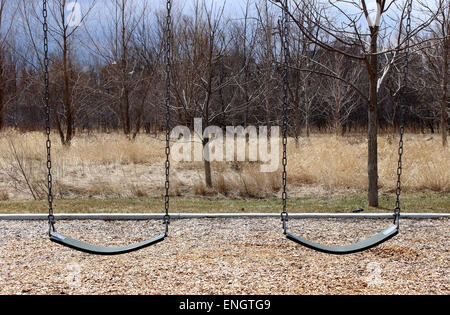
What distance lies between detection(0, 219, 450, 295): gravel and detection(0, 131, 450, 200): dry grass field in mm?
2451

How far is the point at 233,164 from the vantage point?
31.2ft

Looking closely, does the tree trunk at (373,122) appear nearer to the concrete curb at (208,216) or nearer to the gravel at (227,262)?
the concrete curb at (208,216)

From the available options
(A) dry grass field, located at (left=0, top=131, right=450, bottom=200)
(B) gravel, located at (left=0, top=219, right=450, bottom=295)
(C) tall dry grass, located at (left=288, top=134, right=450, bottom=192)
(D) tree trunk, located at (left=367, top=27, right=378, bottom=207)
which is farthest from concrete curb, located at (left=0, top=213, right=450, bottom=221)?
(C) tall dry grass, located at (left=288, top=134, right=450, bottom=192)

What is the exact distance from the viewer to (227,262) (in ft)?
12.5

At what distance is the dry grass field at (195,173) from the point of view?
25.0 feet

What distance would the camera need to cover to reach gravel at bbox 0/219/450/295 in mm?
→ 3285

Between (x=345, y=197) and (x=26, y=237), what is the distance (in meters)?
4.89

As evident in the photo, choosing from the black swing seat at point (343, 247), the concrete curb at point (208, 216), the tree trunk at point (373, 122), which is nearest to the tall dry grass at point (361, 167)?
the tree trunk at point (373, 122)

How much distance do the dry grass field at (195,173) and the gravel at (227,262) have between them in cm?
245

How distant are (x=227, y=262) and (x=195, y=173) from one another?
5.50m

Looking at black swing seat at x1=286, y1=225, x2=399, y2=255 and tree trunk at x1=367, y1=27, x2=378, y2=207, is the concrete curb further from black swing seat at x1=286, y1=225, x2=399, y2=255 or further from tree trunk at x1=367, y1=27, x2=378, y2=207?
black swing seat at x1=286, y1=225, x2=399, y2=255

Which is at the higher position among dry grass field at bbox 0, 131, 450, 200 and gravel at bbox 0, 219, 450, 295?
dry grass field at bbox 0, 131, 450, 200
